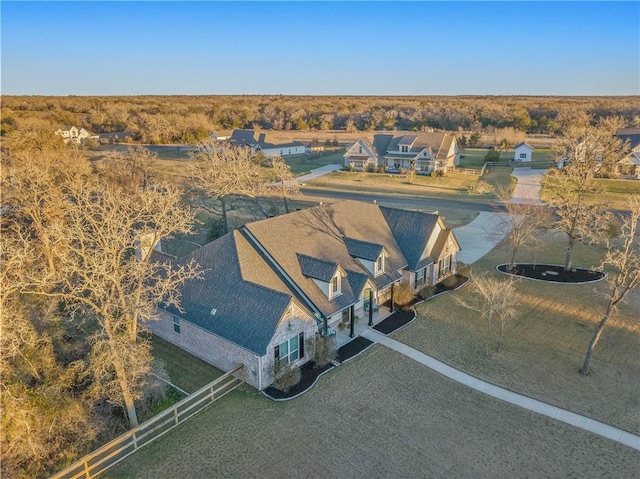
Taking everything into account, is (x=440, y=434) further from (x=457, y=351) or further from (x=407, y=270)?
(x=407, y=270)

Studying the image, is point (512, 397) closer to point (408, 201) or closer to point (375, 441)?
point (375, 441)

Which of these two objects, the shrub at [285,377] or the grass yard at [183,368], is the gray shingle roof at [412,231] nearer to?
the shrub at [285,377]

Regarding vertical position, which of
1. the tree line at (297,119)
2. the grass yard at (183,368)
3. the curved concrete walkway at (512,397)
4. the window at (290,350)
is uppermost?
the tree line at (297,119)

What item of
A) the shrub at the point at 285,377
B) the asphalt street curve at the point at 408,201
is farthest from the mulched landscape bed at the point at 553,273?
the shrub at the point at 285,377

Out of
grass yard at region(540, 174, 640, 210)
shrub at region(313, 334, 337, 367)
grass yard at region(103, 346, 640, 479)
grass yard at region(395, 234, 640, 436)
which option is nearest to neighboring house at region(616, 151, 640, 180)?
grass yard at region(540, 174, 640, 210)

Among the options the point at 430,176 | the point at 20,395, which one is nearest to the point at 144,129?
the point at 430,176

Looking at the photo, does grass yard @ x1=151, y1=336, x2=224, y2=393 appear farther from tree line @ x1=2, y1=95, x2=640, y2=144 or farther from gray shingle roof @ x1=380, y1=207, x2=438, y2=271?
tree line @ x1=2, y1=95, x2=640, y2=144
